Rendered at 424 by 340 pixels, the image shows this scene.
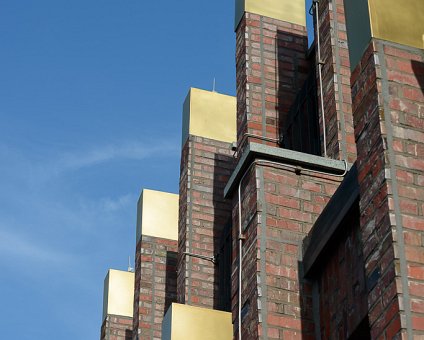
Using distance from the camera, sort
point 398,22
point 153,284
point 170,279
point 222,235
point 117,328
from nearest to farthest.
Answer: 1. point 398,22
2. point 222,235
3. point 153,284
4. point 170,279
5. point 117,328

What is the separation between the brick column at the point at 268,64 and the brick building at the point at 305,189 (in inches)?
0.6

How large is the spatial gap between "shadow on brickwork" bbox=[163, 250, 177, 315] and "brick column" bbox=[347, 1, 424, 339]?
726cm

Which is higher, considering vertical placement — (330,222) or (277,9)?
(277,9)

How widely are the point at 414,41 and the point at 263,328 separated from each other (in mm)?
2389

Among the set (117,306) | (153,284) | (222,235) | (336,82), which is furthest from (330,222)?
(117,306)

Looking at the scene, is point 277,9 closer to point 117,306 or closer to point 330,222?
point 330,222

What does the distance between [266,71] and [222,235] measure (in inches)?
79.1

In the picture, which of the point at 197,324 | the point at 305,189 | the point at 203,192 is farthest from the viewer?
the point at 203,192

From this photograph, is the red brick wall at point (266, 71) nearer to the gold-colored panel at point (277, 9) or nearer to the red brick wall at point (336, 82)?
the gold-colored panel at point (277, 9)

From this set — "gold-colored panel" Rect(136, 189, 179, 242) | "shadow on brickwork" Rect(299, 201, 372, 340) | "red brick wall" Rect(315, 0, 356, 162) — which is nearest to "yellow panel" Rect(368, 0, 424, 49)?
"shadow on brickwork" Rect(299, 201, 372, 340)

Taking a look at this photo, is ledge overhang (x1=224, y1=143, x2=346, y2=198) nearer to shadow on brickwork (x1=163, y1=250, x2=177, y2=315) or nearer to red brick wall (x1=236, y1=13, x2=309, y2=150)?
red brick wall (x1=236, y1=13, x2=309, y2=150)

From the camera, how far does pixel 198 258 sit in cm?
1218

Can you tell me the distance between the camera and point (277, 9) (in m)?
12.1

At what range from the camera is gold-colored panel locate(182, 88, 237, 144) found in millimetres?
13578
